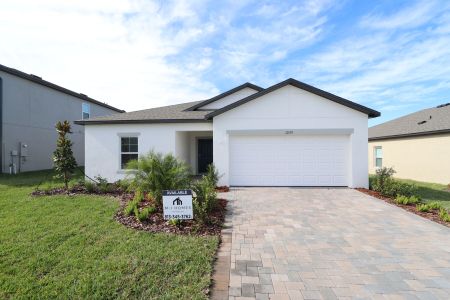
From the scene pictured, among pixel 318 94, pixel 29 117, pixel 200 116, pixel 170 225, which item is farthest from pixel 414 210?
pixel 29 117

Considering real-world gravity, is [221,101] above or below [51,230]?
above

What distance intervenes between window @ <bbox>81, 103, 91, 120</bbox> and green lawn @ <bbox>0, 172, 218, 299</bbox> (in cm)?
1739

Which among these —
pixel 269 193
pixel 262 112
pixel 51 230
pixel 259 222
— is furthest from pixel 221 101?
pixel 51 230

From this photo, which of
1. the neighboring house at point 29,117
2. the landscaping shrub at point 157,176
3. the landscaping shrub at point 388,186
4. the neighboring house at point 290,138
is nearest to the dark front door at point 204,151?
the neighboring house at point 290,138

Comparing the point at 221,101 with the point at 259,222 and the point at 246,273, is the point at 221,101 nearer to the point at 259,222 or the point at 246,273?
the point at 259,222

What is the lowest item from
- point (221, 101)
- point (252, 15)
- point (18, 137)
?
point (18, 137)

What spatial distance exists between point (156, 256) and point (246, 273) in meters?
1.51

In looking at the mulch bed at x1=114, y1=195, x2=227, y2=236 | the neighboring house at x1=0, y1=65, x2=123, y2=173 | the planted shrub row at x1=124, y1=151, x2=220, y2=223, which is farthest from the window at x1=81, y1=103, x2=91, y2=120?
the mulch bed at x1=114, y1=195, x2=227, y2=236

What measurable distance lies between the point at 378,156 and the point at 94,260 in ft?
66.9

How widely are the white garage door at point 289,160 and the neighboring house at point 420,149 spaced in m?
6.84

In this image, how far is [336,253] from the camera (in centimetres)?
464

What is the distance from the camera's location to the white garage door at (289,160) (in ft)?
36.4

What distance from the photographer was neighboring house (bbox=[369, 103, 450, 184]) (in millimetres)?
13781

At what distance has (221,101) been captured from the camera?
15.5 metres
